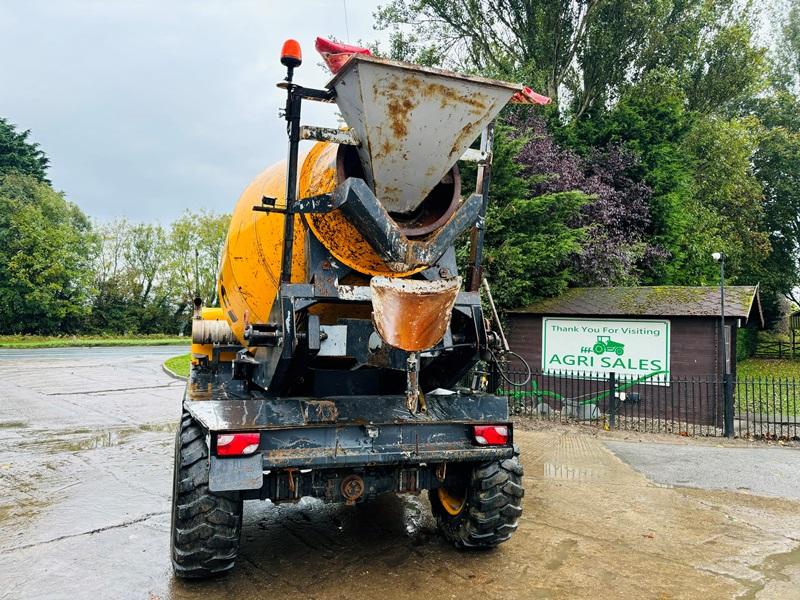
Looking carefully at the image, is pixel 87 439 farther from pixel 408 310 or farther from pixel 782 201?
pixel 782 201

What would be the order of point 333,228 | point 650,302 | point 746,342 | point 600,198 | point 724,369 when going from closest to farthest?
1. point 333,228
2. point 724,369
3. point 650,302
4. point 600,198
5. point 746,342

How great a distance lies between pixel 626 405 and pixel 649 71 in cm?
1383

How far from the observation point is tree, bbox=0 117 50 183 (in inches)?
1544

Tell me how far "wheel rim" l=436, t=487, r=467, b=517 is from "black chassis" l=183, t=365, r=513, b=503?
1.04 ft

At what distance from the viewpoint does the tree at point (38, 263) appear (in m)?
35.3

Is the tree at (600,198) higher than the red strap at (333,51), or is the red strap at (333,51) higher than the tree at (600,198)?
the tree at (600,198)

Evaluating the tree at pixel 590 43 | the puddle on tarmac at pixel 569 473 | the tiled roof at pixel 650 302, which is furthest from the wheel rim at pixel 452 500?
the tree at pixel 590 43

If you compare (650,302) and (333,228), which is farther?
(650,302)

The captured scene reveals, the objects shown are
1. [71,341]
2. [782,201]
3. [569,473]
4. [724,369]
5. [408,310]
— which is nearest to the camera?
[408,310]

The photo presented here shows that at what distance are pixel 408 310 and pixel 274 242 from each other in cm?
120

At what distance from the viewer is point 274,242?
424cm

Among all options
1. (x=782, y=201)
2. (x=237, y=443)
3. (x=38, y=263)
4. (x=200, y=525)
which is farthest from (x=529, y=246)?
(x=38, y=263)

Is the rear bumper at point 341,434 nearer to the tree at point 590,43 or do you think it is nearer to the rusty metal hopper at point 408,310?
the rusty metal hopper at point 408,310

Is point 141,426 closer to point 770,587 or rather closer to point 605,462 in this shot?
point 605,462
